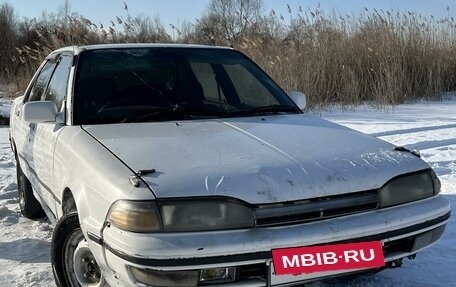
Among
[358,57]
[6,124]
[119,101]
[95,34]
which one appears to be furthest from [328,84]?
[119,101]

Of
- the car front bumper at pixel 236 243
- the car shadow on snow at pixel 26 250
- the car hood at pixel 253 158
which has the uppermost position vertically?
the car hood at pixel 253 158

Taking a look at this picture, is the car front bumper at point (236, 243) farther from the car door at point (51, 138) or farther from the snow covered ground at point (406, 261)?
the car door at point (51, 138)

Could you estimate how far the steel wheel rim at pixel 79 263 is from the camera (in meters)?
2.36

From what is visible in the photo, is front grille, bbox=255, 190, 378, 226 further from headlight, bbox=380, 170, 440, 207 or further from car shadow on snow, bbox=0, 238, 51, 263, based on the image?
car shadow on snow, bbox=0, 238, 51, 263

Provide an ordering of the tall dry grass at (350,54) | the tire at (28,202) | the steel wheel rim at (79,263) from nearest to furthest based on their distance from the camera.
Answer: the steel wheel rim at (79,263), the tire at (28,202), the tall dry grass at (350,54)

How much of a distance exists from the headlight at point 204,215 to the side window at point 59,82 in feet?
5.02

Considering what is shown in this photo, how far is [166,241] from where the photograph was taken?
1.86 m

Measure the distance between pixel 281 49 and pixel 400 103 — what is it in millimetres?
2621

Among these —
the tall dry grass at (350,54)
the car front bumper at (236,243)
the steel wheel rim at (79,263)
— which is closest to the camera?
the car front bumper at (236,243)

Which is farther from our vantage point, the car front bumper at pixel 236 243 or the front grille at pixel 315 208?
the front grille at pixel 315 208

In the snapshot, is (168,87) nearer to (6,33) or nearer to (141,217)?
(141,217)

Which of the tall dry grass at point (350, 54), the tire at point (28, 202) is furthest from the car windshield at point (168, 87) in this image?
the tall dry grass at point (350, 54)

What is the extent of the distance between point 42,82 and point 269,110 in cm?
196

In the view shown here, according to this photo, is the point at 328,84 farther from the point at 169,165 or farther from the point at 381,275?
the point at 169,165
